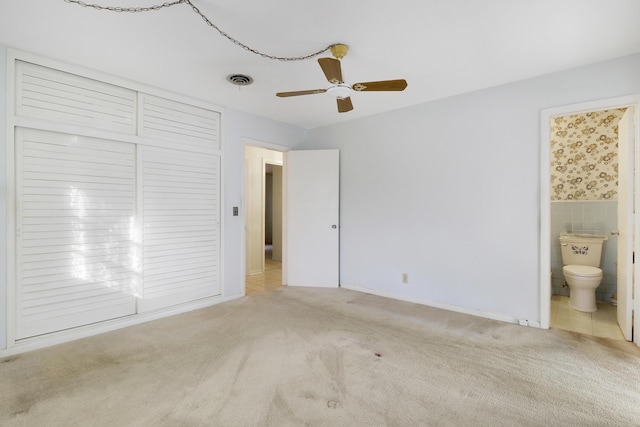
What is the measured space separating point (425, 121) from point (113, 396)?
373 cm

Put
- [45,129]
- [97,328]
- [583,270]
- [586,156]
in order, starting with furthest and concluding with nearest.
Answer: [586,156] → [583,270] → [97,328] → [45,129]

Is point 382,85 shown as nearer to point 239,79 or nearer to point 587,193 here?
point 239,79

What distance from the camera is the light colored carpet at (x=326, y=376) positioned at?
5.39ft

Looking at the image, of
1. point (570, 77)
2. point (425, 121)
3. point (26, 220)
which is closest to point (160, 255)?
point (26, 220)

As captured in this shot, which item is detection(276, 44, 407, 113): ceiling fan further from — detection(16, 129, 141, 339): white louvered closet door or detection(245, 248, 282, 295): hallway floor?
detection(245, 248, 282, 295): hallway floor

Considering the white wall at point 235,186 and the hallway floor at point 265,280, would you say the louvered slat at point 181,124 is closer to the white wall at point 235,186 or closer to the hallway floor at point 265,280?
the white wall at point 235,186

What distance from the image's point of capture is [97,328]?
2725 mm

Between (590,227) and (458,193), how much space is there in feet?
6.46

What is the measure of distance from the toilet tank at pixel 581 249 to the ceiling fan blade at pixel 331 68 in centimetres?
→ 351

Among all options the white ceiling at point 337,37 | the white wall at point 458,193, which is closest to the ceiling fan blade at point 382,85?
the white ceiling at point 337,37

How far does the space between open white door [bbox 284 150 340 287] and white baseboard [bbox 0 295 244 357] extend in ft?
4.22

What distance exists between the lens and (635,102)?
95.5 inches

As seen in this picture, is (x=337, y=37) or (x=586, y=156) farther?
(x=586, y=156)

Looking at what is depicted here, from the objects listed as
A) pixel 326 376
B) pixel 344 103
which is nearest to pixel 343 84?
pixel 344 103
